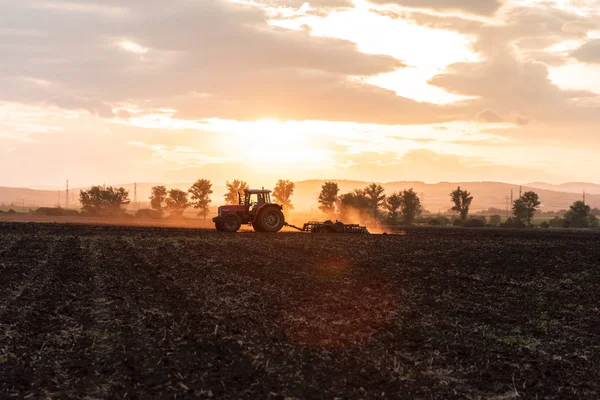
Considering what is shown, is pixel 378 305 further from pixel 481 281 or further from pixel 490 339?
pixel 481 281

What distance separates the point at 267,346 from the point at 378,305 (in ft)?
16.8

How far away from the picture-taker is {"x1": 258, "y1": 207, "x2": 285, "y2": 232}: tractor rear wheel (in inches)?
1446

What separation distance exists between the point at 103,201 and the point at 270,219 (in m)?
87.9

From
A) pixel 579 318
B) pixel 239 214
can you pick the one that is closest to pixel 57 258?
pixel 239 214

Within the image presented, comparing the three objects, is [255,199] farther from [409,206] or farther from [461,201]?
[461,201]

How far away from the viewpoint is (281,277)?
767 inches

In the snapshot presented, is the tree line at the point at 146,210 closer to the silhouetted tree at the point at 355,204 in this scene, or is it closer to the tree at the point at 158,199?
the tree at the point at 158,199

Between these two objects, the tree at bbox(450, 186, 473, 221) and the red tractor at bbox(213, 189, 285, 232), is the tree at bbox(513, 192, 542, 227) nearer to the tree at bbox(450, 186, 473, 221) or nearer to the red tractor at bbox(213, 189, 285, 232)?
the tree at bbox(450, 186, 473, 221)

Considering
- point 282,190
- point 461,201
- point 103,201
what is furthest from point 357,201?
point 103,201

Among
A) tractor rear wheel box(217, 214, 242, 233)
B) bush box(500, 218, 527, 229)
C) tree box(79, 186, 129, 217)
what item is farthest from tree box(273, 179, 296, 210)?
tractor rear wheel box(217, 214, 242, 233)

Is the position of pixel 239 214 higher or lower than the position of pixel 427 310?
higher

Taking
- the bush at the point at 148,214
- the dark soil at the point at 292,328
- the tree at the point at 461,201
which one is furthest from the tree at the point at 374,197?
the dark soil at the point at 292,328

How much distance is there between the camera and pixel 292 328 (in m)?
12.5

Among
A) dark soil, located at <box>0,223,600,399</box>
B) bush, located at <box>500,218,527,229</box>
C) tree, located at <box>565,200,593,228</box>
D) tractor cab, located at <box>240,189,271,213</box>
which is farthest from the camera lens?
tree, located at <box>565,200,593,228</box>
